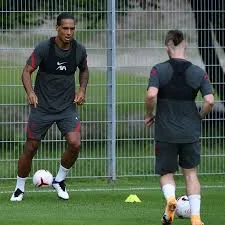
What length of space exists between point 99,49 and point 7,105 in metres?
1.52

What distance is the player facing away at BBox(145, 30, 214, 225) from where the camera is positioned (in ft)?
29.4

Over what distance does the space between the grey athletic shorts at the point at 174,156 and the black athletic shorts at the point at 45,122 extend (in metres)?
2.24

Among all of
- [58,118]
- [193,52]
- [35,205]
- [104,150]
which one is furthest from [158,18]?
[35,205]

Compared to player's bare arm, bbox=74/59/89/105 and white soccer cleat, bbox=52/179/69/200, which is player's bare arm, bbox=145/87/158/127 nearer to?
player's bare arm, bbox=74/59/89/105

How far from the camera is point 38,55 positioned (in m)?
11.1

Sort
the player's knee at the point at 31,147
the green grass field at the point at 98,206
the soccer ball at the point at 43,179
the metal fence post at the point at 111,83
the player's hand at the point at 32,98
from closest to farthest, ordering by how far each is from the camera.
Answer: the green grass field at the point at 98,206
the player's hand at the point at 32,98
the player's knee at the point at 31,147
the soccer ball at the point at 43,179
the metal fence post at the point at 111,83

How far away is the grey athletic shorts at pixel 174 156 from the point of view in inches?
359

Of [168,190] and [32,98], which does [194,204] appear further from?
[32,98]

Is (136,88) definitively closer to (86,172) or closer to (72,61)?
(86,172)

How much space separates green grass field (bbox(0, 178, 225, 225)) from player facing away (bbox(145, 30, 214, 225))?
572 mm

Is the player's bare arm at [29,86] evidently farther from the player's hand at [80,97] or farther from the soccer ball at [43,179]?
the soccer ball at [43,179]

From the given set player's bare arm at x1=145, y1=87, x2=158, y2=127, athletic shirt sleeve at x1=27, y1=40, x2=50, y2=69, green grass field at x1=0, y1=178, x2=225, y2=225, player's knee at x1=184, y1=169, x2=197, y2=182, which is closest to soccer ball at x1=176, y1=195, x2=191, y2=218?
green grass field at x1=0, y1=178, x2=225, y2=225

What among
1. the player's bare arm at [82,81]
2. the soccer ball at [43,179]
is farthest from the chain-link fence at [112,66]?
the player's bare arm at [82,81]

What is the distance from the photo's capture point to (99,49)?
1360cm
